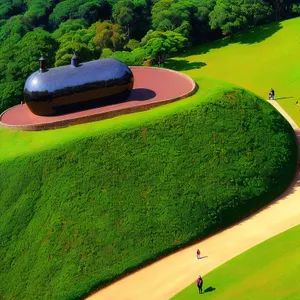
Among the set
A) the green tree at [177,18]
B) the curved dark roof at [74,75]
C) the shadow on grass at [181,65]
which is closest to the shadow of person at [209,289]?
the curved dark roof at [74,75]

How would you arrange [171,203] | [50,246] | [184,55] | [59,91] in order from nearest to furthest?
[50,246] < [171,203] < [59,91] < [184,55]

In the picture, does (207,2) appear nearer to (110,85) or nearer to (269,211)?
(110,85)

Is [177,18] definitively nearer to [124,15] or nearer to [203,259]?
[124,15]

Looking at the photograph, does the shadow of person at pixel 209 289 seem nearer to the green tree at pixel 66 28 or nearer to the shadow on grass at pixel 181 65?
the shadow on grass at pixel 181 65

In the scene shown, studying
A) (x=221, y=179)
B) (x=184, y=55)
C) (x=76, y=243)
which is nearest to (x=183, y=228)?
(x=221, y=179)

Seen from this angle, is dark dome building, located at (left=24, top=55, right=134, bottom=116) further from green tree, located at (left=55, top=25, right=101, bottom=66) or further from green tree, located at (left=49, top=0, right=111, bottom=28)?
green tree, located at (left=49, top=0, right=111, bottom=28)

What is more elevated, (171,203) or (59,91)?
(59,91)
